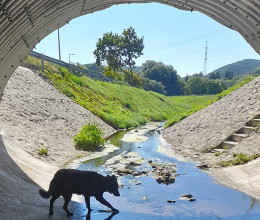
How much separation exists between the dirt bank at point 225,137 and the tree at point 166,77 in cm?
9482

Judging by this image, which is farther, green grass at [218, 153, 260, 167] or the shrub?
the shrub

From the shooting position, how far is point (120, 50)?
76500 mm

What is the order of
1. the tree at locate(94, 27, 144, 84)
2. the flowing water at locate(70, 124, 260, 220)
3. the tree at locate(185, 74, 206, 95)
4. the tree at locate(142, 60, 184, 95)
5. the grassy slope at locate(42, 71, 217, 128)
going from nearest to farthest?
the flowing water at locate(70, 124, 260, 220) → the grassy slope at locate(42, 71, 217, 128) → the tree at locate(94, 27, 144, 84) → the tree at locate(185, 74, 206, 95) → the tree at locate(142, 60, 184, 95)

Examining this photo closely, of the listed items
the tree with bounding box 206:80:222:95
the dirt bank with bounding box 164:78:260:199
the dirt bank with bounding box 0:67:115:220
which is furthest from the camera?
the tree with bounding box 206:80:222:95

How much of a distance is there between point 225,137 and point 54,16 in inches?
413

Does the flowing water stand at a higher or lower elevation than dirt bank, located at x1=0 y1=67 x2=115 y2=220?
lower

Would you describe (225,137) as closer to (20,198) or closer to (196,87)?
(20,198)

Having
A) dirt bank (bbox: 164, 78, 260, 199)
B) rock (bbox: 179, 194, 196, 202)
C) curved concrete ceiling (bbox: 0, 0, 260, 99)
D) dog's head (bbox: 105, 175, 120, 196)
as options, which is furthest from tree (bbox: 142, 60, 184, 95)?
dog's head (bbox: 105, 175, 120, 196)

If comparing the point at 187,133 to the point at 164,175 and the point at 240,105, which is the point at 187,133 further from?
the point at 164,175

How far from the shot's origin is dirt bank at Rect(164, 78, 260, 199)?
10923 millimetres

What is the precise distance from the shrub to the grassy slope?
32.5 ft

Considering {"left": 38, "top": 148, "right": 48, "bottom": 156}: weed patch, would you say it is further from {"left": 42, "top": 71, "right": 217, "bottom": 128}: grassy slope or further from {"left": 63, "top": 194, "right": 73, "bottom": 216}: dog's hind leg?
{"left": 42, "top": 71, "right": 217, "bottom": 128}: grassy slope

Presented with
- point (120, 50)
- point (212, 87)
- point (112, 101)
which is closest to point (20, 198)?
point (112, 101)

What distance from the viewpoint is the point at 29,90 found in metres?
22.3
